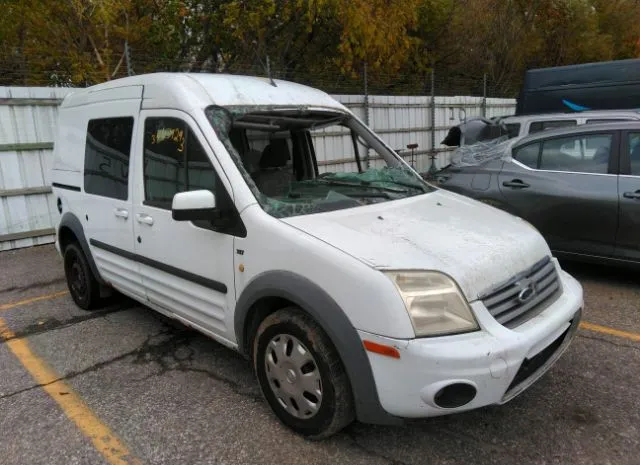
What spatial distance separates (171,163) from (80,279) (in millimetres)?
2068

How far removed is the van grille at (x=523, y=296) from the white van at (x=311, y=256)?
0.03 ft

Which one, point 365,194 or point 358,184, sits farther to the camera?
point 358,184

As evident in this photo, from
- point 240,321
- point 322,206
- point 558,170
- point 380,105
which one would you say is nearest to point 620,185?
point 558,170

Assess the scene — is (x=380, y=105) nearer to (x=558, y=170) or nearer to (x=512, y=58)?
(x=558, y=170)

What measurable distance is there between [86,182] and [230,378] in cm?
208

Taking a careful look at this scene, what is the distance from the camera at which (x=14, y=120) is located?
708cm

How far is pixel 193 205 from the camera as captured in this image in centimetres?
285

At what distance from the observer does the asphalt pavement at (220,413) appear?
2.72m

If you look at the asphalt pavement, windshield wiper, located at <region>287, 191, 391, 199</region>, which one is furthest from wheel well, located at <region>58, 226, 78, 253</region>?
windshield wiper, located at <region>287, 191, 391, 199</region>

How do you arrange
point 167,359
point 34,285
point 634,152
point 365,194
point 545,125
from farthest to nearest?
point 545,125 < point 34,285 < point 634,152 < point 167,359 < point 365,194


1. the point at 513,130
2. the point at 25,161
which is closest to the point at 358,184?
the point at 513,130

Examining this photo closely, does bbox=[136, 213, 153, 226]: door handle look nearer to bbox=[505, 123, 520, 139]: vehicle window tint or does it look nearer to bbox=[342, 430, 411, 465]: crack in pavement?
bbox=[342, 430, 411, 465]: crack in pavement

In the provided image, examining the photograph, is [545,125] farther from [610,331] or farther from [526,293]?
[526,293]

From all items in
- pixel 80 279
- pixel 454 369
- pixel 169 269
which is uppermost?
pixel 169 269
